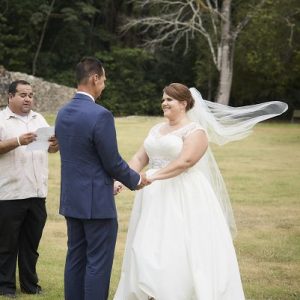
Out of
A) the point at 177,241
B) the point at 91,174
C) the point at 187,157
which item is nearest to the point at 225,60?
the point at 187,157

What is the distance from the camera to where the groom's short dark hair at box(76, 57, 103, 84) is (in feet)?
14.6

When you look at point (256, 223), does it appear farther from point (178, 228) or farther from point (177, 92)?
point (177, 92)

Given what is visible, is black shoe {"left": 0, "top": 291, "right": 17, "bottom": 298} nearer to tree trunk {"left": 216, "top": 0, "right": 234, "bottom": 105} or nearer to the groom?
the groom

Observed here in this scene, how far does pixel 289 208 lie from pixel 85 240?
7.00 meters

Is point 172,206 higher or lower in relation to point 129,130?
higher

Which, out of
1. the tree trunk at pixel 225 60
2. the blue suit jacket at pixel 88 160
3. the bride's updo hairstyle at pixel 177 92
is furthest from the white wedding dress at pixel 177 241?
the tree trunk at pixel 225 60

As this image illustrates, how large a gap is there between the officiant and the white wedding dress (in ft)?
3.23

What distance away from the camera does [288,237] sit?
29.2 feet

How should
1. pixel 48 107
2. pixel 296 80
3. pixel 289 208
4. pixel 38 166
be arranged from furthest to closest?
pixel 296 80 → pixel 48 107 → pixel 289 208 → pixel 38 166

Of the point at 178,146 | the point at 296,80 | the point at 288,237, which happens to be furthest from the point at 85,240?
the point at 296,80

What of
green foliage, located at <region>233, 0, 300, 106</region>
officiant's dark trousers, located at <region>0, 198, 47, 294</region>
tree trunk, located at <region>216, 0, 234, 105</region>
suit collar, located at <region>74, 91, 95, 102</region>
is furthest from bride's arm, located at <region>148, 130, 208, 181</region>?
tree trunk, located at <region>216, 0, 234, 105</region>

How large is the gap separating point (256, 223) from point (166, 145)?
194 inches

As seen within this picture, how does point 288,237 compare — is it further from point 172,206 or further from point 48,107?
point 48,107

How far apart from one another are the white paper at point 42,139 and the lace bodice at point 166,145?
2.81 feet
